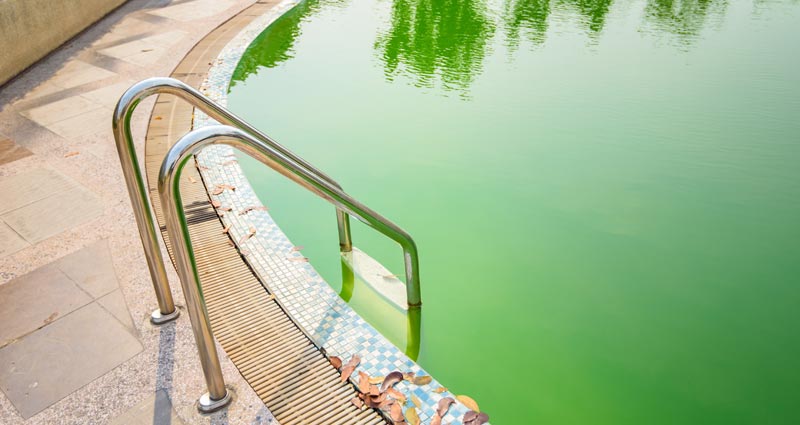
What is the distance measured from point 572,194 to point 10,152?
15.5 feet

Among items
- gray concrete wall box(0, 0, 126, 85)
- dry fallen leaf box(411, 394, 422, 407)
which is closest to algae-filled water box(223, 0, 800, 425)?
dry fallen leaf box(411, 394, 422, 407)

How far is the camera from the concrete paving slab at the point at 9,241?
3076 millimetres

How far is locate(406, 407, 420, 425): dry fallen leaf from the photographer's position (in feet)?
7.30

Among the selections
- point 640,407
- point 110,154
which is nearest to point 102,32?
point 110,154

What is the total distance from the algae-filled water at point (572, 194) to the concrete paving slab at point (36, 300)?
1494 millimetres

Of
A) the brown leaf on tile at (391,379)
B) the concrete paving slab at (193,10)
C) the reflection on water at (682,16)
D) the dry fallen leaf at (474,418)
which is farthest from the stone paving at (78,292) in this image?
the reflection on water at (682,16)

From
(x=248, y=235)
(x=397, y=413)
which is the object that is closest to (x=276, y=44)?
(x=248, y=235)

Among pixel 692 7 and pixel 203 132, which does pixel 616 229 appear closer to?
pixel 203 132

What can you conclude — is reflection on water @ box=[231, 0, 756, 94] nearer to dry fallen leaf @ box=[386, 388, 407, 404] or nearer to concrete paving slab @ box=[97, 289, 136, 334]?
concrete paving slab @ box=[97, 289, 136, 334]

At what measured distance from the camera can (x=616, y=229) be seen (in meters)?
4.09

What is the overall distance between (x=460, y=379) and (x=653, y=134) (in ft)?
12.7

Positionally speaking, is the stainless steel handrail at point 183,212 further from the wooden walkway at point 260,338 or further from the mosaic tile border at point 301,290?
the mosaic tile border at point 301,290

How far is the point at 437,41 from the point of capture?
8.06m

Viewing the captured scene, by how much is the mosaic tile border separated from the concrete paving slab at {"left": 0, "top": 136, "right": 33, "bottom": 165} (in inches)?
54.9
